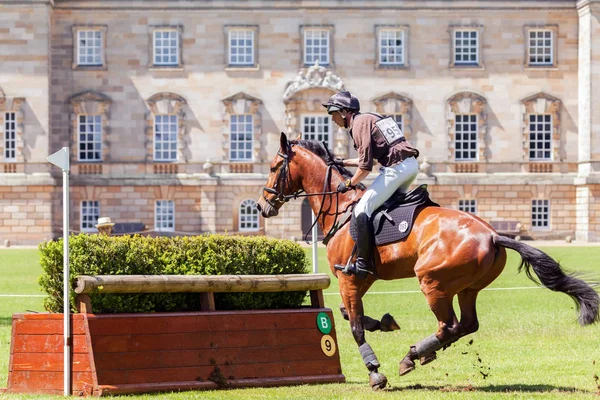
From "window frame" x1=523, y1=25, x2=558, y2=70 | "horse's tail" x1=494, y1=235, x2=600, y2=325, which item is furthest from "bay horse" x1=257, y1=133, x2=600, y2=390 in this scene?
"window frame" x1=523, y1=25, x2=558, y2=70

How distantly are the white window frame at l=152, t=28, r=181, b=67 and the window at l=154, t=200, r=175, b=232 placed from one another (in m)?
5.75

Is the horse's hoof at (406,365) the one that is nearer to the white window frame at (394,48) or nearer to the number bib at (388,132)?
the number bib at (388,132)

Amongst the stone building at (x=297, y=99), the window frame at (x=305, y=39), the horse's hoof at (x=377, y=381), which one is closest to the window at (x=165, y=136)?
the stone building at (x=297, y=99)

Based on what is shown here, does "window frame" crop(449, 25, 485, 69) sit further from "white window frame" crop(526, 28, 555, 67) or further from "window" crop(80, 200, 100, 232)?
"window" crop(80, 200, 100, 232)

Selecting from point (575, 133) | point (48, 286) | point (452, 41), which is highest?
point (452, 41)

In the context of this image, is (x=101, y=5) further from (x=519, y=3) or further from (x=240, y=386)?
(x=240, y=386)

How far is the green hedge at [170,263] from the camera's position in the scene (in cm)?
1203

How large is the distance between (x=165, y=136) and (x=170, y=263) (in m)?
40.0

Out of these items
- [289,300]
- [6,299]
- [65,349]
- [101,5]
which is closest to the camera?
[65,349]

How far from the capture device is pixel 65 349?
11508 millimetres

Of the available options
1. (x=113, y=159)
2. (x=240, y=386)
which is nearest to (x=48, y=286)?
(x=240, y=386)

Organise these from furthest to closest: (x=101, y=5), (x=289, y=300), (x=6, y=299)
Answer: (x=101, y=5) < (x=6, y=299) < (x=289, y=300)

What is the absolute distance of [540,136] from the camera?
5309 cm

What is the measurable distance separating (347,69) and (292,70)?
2.32 m
